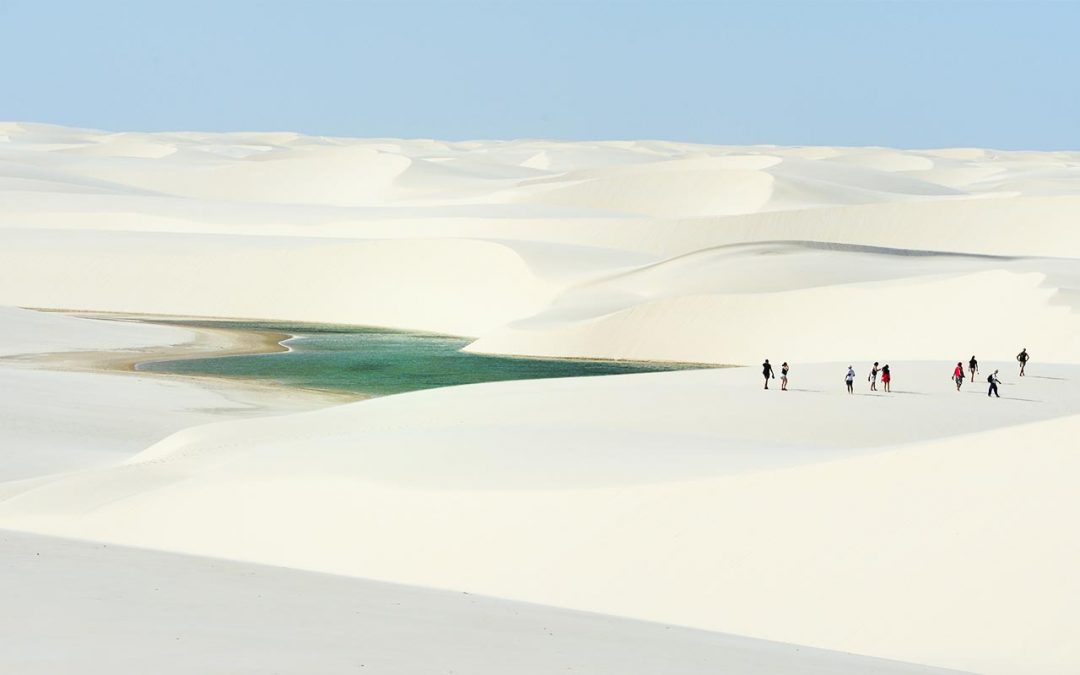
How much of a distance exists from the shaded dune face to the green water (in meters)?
2.43

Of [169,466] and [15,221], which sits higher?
[15,221]

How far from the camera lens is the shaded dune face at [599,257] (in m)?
44.0

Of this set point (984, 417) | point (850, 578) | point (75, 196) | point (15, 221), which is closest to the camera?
point (850, 578)

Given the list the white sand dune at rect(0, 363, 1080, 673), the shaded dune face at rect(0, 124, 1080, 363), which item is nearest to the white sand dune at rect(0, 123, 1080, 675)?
the white sand dune at rect(0, 363, 1080, 673)

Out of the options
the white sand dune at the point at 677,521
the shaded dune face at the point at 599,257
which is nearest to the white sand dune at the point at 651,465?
the white sand dune at the point at 677,521

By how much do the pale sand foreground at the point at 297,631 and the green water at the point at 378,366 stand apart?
22.7m

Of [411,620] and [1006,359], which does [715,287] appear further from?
[411,620]

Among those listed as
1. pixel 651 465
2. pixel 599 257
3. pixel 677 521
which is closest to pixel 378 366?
pixel 651 465

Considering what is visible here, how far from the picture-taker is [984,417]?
2211cm

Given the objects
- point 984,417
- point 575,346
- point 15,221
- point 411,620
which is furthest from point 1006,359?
point 15,221

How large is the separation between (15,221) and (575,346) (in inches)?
1826

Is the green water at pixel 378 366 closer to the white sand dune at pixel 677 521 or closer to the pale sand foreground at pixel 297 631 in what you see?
the white sand dune at pixel 677 521

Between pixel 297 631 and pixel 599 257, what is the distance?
190 feet

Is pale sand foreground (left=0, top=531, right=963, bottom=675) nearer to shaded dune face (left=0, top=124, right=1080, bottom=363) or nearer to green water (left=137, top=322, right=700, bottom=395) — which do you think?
green water (left=137, top=322, right=700, bottom=395)
